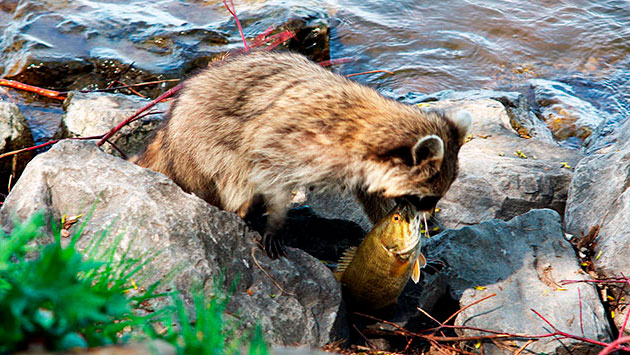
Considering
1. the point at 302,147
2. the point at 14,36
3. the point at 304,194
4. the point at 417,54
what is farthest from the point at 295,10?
the point at 302,147

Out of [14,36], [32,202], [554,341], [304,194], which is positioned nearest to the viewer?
[32,202]

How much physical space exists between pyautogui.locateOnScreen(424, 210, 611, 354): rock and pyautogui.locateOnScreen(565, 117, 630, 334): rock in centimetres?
22

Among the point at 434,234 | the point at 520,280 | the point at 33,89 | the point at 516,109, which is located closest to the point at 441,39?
the point at 516,109

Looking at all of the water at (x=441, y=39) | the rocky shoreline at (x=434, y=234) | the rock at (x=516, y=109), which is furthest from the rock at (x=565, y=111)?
the rocky shoreline at (x=434, y=234)

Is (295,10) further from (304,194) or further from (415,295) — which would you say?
(415,295)

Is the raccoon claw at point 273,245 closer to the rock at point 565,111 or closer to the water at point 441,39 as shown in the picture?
the water at point 441,39

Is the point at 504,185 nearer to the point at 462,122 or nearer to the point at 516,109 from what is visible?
the point at 462,122

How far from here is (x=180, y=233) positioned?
358 cm

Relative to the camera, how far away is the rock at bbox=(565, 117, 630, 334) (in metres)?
4.46

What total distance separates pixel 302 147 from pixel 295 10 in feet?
19.5

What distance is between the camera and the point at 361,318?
4.40 metres

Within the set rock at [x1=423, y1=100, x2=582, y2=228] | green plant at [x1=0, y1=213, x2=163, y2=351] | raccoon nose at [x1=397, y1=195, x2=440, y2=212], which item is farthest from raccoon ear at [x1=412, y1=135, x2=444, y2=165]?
green plant at [x1=0, y1=213, x2=163, y2=351]

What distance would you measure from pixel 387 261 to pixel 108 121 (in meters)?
3.60

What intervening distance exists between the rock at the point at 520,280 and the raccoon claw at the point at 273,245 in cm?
120
